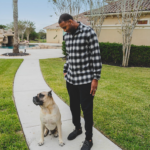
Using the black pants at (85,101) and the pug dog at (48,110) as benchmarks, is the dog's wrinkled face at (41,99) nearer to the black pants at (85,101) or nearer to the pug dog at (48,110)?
the pug dog at (48,110)

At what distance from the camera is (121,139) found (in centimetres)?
268

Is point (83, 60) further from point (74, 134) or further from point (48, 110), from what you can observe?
point (74, 134)

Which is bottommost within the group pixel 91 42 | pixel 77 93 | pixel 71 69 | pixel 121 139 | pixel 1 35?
pixel 121 139

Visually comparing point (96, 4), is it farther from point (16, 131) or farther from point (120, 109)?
point (16, 131)

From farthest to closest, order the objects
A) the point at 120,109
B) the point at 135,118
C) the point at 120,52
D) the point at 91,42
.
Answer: the point at 120,52 < the point at 120,109 < the point at 135,118 < the point at 91,42

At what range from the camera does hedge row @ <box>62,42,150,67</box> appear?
383 inches

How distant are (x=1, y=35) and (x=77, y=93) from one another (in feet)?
96.2

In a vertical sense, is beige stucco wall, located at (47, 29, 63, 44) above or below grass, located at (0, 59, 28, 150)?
above

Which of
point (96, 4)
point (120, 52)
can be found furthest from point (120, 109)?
point (96, 4)

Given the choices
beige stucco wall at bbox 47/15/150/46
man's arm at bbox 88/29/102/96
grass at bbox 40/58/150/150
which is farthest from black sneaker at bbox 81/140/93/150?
beige stucco wall at bbox 47/15/150/46

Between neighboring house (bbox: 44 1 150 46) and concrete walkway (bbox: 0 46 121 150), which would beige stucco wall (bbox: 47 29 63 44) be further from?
concrete walkway (bbox: 0 46 121 150)

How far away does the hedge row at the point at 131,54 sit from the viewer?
9.73m

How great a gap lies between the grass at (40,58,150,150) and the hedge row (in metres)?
4.06

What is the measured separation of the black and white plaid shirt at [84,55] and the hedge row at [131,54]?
337 inches
